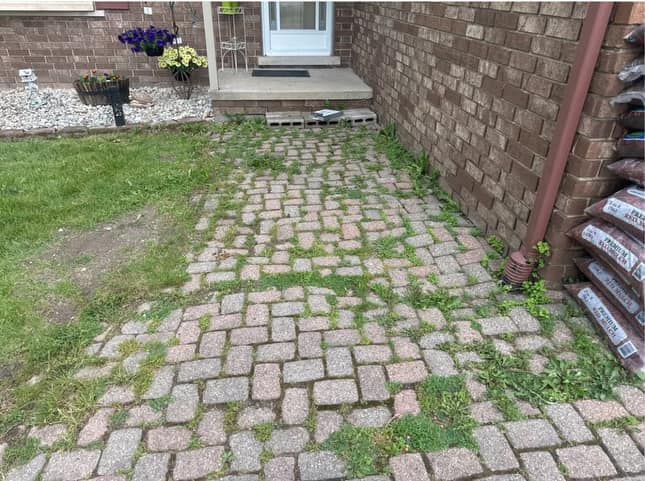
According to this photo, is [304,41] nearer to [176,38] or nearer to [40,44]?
[176,38]

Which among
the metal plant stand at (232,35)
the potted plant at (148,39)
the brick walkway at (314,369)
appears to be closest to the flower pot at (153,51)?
the potted plant at (148,39)

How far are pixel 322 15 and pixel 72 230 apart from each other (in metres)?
5.22

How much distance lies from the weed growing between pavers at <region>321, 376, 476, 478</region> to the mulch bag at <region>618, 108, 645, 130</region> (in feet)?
4.52

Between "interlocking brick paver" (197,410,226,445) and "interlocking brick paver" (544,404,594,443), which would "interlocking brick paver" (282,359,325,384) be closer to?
"interlocking brick paver" (197,410,226,445)

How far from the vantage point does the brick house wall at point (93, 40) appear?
21.2 feet

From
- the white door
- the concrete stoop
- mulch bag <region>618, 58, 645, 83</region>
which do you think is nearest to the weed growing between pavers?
mulch bag <region>618, 58, 645, 83</region>

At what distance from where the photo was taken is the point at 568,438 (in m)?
1.74

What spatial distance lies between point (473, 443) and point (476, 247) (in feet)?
4.84

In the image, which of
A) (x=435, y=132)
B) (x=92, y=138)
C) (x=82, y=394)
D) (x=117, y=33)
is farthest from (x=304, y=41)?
(x=82, y=394)

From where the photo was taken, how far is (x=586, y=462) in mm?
1653

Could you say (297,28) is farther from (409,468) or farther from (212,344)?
(409,468)

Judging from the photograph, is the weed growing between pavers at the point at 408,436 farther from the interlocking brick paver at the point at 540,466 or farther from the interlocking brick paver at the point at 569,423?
the interlocking brick paver at the point at 569,423

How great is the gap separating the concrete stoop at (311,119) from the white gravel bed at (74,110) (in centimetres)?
93

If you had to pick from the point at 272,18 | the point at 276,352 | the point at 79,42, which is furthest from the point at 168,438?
the point at 79,42
